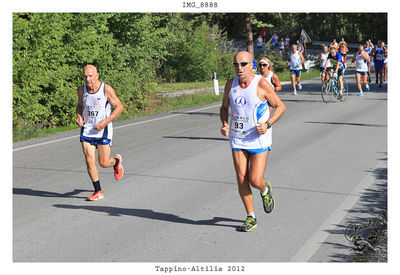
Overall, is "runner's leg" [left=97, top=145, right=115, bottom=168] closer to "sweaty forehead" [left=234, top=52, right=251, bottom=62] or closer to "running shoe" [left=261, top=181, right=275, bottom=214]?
"running shoe" [left=261, top=181, right=275, bottom=214]

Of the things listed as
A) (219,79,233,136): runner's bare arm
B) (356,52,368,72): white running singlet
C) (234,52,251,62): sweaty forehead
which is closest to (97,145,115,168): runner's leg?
(219,79,233,136): runner's bare arm

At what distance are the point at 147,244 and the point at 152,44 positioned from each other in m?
14.4

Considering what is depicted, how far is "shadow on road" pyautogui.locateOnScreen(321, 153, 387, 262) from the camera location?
19.6ft

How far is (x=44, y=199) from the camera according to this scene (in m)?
8.35

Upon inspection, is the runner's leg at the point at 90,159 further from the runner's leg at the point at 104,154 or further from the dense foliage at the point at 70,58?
the dense foliage at the point at 70,58

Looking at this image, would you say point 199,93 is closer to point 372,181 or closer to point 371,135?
point 371,135

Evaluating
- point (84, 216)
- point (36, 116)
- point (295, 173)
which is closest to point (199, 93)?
point (36, 116)

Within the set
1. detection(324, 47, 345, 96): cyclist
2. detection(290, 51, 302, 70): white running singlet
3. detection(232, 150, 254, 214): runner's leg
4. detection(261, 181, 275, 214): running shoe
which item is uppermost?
detection(290, 51, 302, 70): white running singlet

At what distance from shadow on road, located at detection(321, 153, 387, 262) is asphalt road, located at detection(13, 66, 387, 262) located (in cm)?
3

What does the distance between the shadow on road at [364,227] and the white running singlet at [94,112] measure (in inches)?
133

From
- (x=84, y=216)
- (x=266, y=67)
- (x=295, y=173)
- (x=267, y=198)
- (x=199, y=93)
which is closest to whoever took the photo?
(x=267, y=198)

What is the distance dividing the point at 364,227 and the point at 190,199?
2.40 meters

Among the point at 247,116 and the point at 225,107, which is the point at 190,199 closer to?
the point at 225,107

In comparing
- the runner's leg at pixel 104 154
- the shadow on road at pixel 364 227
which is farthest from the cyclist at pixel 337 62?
the runner's leg at pixel 104 154
